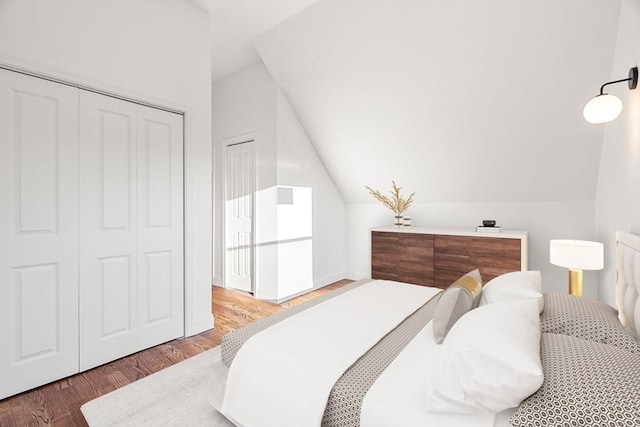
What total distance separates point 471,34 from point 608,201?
5.89ft

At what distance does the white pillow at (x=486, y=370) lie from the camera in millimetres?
881

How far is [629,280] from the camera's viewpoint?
167 centimetres

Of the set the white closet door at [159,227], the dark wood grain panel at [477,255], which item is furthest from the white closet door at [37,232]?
the dark wood grain panel at [477,255]

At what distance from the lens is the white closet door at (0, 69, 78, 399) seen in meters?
1.90

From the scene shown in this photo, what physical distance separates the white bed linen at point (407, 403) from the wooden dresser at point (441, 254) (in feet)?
7.84

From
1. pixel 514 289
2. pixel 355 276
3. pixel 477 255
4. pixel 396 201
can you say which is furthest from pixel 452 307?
pixel 355 276

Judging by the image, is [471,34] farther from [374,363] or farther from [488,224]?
[374,363]

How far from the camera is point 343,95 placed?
3529 millimetres

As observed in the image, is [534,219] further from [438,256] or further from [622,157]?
[622,157]

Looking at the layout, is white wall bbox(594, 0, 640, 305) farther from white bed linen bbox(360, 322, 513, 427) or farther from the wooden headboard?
white bed linen bbox(360, 322, 513, 427)

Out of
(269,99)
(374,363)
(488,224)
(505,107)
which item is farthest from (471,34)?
(374,363)

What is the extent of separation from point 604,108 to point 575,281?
144 centimetres

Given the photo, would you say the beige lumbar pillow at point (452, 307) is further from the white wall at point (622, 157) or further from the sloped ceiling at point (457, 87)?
the sloped ceiling at point (457, 87)

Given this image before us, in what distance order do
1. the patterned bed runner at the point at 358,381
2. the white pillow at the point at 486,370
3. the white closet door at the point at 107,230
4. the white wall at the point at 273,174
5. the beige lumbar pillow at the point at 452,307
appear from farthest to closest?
the white wall at the point at 273,174, the white closet door at the point at 107,230, the beige lumbar pillow at the point at 452,307, the patterned bed runner at the point at 358,381, the white pillow at the point at 486,370
